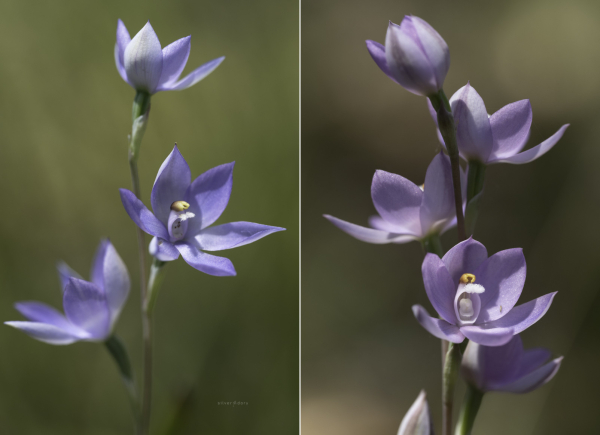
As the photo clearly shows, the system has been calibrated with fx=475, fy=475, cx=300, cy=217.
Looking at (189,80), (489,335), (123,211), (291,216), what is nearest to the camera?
(489,335)

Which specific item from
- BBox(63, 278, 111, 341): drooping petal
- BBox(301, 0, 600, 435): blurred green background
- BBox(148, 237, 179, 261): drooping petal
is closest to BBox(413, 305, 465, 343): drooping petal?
BBox(148, 237, 179, 261): drooping petal

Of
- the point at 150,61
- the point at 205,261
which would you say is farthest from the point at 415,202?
the point at 150,61

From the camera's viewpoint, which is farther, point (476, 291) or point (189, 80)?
point (189, 80)

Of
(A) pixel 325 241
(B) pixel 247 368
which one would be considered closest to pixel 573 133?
(A) pixel 325 241

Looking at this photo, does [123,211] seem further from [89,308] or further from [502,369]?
[502,369]

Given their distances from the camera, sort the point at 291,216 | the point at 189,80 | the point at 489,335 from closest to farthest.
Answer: the point at 489,335 < the point at 189,80 < the point at 291,216
